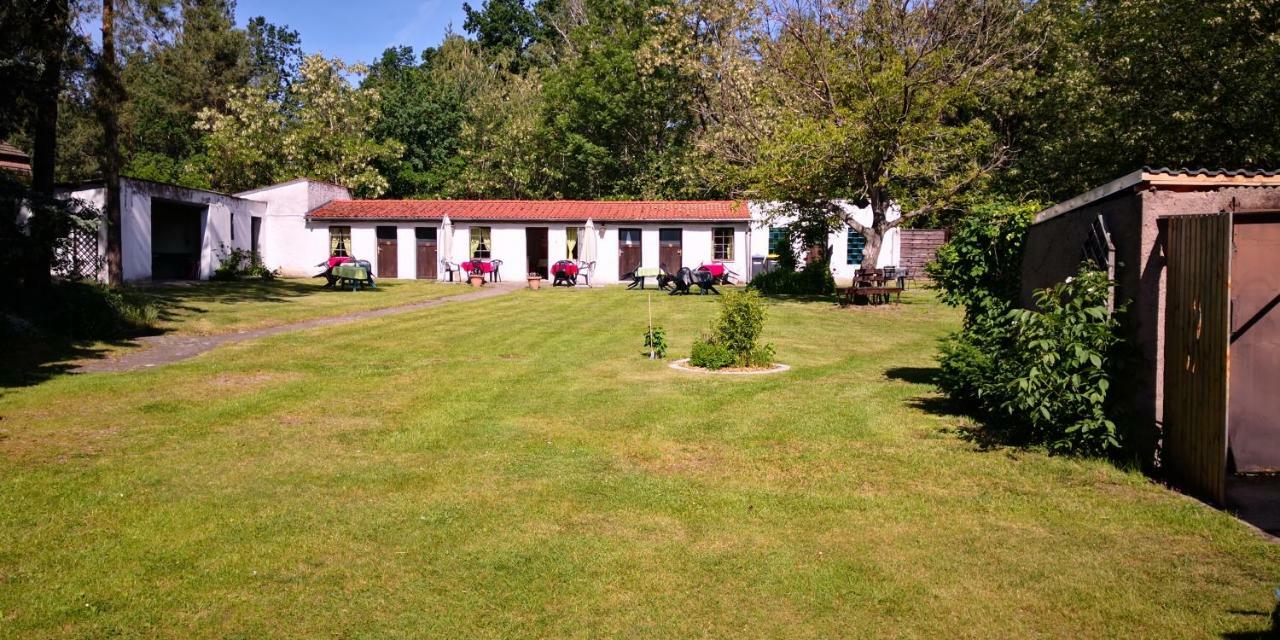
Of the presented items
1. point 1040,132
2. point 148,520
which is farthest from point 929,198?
point 148,520

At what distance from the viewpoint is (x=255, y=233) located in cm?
3366

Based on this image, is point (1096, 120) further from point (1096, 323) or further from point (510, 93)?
point (510, 93)

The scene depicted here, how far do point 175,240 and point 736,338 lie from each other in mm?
26924

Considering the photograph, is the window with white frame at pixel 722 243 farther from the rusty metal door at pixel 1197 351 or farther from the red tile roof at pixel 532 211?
the rusty metal door at pixel 1197 351

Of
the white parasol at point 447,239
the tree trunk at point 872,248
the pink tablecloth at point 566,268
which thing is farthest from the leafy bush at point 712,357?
the white parasol at point 447,239

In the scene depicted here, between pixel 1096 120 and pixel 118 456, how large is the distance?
24.8m

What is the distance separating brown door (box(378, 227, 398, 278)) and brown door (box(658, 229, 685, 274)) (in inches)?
420

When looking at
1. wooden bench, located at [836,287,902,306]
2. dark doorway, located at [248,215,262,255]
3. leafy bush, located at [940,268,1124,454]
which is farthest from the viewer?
dark doorway, located at [248,215,262,255]

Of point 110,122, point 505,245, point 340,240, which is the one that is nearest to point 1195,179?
point 110,122

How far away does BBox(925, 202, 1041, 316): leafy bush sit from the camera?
A: 872cm

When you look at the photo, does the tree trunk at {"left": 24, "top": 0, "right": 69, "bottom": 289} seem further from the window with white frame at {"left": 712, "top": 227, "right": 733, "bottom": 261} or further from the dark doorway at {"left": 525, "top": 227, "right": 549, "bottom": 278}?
the window with white frame at {"left": 712, "top": 227, "right": 733, "bottom": 261}

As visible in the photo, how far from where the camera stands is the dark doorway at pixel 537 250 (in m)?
35.6

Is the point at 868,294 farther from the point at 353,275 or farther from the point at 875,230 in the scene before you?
the point at 353,275

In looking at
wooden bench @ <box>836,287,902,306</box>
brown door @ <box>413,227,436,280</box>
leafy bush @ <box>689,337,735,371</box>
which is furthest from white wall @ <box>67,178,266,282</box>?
wooden bench @ <box>836,287,902,306</box>
